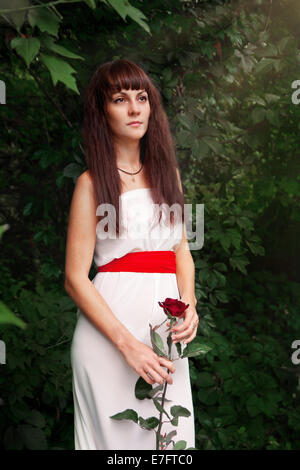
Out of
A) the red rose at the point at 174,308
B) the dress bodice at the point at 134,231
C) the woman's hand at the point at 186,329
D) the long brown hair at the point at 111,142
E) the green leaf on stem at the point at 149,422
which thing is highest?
the long brown hair at the point at 111,142

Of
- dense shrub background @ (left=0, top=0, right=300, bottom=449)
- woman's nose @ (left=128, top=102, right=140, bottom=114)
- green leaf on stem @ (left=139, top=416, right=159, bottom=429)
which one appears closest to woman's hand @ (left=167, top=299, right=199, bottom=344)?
green leaf on stem @ (left=139, top=416, right=159, bottom=429)

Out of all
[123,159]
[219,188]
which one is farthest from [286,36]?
[123,159]

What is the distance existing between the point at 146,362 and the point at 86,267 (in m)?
0.33

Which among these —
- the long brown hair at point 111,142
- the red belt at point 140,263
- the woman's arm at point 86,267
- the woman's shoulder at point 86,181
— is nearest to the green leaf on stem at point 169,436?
the woman's arm at point 86,267

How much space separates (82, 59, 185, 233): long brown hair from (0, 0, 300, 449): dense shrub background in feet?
0.66

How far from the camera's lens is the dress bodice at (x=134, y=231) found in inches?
63.0

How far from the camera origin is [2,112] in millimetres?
3080

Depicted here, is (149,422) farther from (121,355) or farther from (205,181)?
(205,181)

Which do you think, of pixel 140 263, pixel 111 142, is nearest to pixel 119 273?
pixel 140 263

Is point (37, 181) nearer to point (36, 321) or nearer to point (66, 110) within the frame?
point (66, 110)

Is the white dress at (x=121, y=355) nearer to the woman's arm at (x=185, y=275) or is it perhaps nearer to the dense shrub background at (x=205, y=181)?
the woman's arm at (x=185, y=275)

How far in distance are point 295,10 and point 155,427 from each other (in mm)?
2155

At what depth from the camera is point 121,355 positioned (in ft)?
5.01

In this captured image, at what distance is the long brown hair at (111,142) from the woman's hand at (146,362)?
14.0 inches
